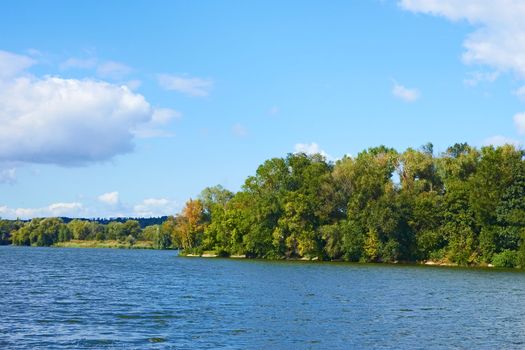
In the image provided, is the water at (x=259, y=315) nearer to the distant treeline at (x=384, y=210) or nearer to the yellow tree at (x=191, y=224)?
the distant treeline at (x=384, y=210)

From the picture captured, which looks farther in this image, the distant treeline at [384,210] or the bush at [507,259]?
the distant treeline at [384,210]

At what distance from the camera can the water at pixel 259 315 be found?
30.5 metres

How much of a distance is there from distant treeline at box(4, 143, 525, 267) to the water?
3839 cm

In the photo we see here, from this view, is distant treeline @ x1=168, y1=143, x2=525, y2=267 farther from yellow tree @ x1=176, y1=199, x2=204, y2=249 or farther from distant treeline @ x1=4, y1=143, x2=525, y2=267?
yellow tree @ x1=176, y1=199, x2=204, y2=249

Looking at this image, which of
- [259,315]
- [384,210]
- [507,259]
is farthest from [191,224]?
[259,315]

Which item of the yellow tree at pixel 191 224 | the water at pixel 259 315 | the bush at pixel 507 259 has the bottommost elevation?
the water at pixel 259 315

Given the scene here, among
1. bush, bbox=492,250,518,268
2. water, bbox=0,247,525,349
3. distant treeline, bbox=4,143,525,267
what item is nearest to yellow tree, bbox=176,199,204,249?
distant treeline, bbox=4,143,525,267

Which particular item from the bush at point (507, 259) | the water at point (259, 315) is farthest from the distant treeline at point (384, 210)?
the water at point (259, 315)

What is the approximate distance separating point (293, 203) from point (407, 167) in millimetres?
23715

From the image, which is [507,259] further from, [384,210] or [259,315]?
[259,315]

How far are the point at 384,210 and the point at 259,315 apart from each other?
75313 millimetres

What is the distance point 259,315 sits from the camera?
4003 cm

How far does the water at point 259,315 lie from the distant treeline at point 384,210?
38.4 m

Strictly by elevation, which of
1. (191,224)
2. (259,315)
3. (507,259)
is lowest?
(259,315)
